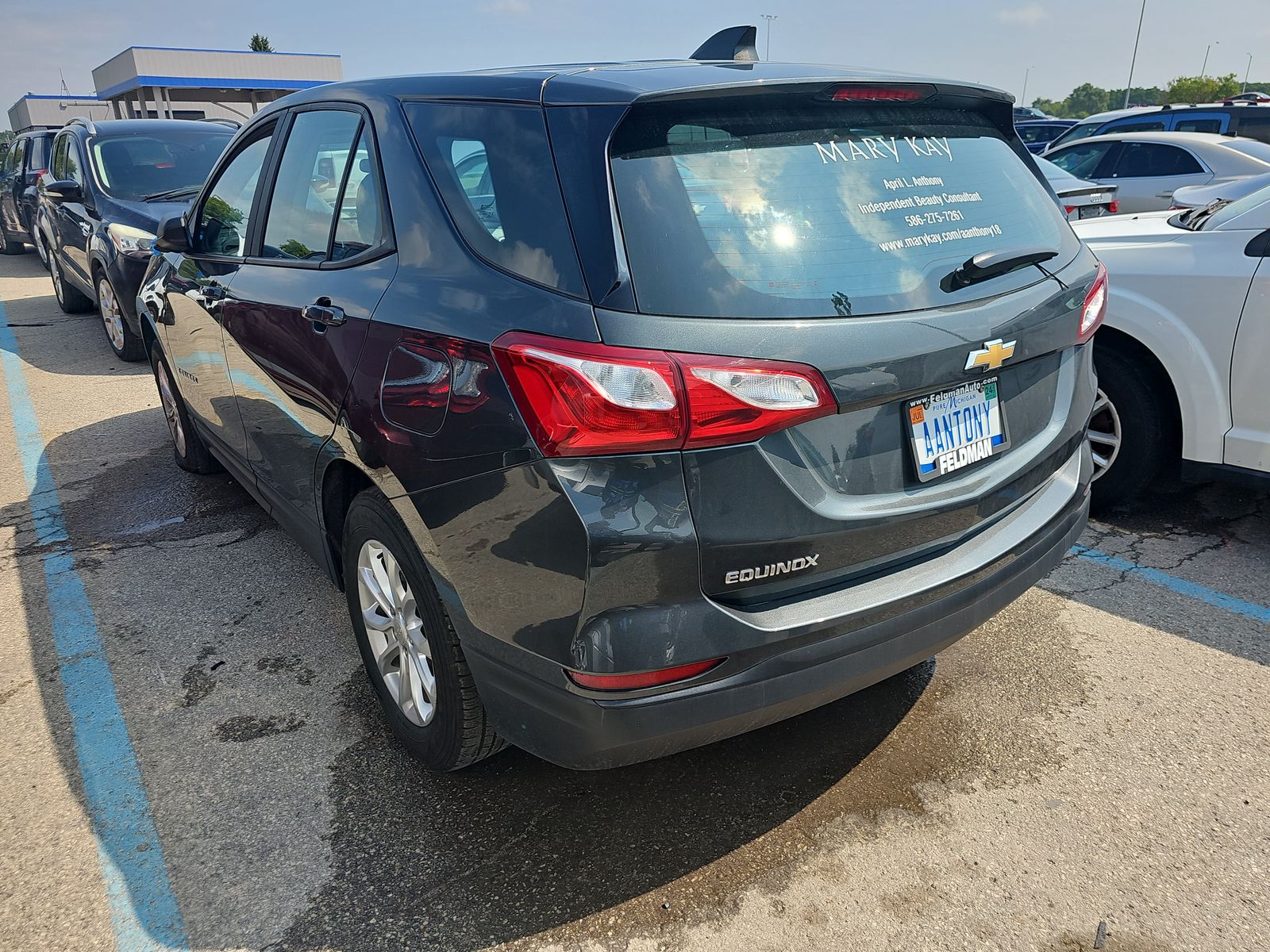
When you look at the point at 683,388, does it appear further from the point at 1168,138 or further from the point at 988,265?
the point at 1168,138

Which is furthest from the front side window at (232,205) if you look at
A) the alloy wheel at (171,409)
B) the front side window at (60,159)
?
the front side window at (60,159)

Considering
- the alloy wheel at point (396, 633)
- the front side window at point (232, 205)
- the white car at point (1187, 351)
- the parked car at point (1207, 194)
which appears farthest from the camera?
the parked car at point (1207, 194)

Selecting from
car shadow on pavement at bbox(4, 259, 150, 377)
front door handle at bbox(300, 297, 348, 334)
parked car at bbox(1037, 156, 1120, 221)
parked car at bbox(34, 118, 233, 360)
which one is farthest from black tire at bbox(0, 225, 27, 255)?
front door handle at bbox(300, 297, 348, 334)

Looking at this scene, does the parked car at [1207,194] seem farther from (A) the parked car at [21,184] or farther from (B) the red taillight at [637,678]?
(A) the parked car at [21,184]

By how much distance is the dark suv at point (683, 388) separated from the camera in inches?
70.8

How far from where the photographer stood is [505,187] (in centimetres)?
201

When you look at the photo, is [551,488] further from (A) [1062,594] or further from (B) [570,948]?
(A) [1062,594]

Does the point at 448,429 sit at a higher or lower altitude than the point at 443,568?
higher

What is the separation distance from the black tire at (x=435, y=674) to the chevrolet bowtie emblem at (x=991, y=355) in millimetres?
1351

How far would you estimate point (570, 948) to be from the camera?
2059 millimetres

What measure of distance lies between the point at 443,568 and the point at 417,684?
0.52 meters

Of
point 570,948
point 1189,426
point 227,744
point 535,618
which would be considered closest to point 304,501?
point 227,744

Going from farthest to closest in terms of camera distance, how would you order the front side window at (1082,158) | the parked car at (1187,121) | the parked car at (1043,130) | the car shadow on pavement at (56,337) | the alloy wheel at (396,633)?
the parked car at (1043,130)
the parked car at (1187,121)
the front side window at (1082,158)
the car shadow on pavement at (56,337)
the alloy wheel at (396,633)

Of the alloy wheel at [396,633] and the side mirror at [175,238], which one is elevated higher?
the side mirror at [175,238]
